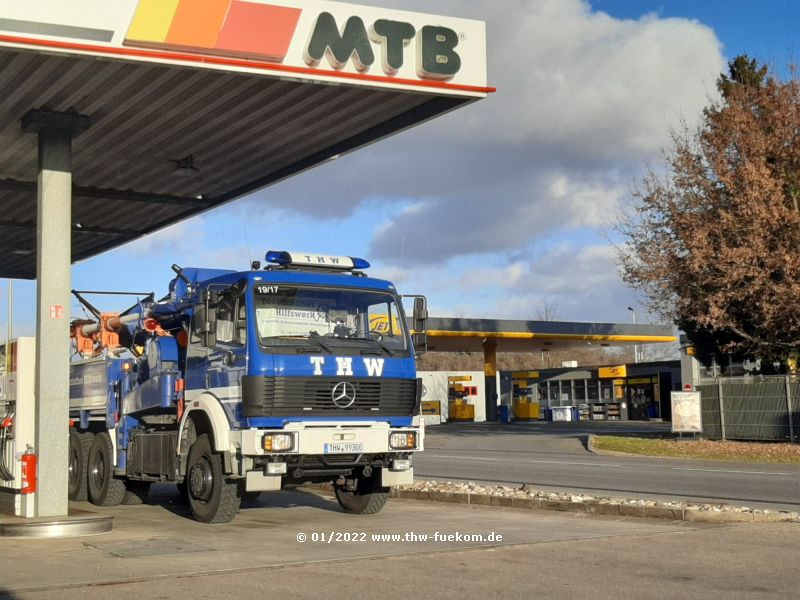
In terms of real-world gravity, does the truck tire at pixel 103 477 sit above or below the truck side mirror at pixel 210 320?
below

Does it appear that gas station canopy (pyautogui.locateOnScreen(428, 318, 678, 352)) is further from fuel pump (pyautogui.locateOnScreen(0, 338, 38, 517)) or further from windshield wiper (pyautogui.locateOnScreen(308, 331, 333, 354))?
windshield wiper (pyautogui.locateOnScreen(308, 331, 333, 354))

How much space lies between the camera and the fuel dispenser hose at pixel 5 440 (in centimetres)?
1329

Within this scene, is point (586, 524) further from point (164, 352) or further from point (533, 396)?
point (533, 396)

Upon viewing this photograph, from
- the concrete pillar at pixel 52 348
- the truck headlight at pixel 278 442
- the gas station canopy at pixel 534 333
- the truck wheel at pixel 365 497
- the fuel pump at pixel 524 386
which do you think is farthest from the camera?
the fuel pump at pixel 524 386

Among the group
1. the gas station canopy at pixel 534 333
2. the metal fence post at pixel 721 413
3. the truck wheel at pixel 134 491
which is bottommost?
the truck wheel at pixel 134 491

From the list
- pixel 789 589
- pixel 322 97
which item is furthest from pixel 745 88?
pixel 789 589

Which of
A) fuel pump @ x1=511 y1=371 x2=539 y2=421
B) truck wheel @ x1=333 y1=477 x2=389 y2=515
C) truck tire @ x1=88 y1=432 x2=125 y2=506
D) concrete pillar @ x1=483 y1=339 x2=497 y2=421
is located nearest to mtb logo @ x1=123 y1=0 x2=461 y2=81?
truck wheel @ x1=333 y1=477 x2=389 y2=515

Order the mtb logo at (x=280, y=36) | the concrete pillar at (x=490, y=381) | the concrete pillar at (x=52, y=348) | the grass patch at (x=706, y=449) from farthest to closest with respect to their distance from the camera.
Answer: the concrete pillar at (x=490, y=381) → the grass patch at (x=706, y=449) → the concrete pillar at (x=52, y=348) → the mtb logo at (x=280, y=36)

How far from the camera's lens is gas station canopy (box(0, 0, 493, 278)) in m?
10.4

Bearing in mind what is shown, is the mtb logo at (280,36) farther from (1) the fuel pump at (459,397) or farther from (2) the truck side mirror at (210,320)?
(1) the fuel pump at (459,397)

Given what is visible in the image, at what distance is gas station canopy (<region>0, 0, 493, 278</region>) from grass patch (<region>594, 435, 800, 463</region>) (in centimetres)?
1504

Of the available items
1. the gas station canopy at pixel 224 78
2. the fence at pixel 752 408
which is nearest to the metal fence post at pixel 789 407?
the fence at pixel 752 408

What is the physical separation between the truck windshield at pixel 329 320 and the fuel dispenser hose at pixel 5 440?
432cm

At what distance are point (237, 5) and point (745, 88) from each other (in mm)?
23000
